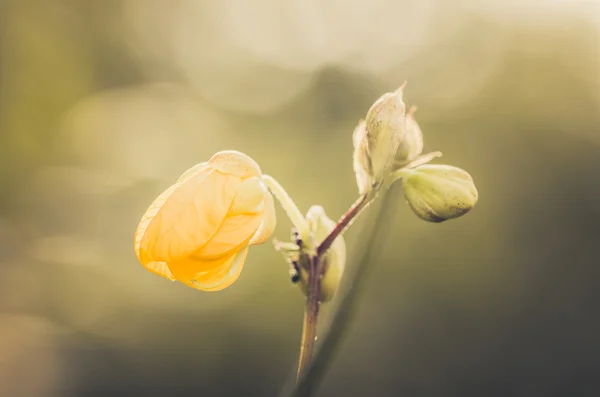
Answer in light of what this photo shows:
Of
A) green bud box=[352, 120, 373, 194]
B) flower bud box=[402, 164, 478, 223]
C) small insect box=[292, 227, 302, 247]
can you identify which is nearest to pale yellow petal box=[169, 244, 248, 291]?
small insect box=[292, 227, 302, 247]

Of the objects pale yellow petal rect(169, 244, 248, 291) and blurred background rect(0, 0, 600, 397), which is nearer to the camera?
pale yellow petal rect(169, 244, 248, 291)

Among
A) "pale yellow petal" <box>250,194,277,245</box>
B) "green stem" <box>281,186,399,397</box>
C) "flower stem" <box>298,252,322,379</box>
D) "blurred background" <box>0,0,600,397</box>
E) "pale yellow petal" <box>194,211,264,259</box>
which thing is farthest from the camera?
"blurred background" <box>0,0,600,397</box>

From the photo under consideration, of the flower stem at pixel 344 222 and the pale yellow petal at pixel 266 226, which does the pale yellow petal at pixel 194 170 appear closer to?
the pale yellow petal at pixel 266 226

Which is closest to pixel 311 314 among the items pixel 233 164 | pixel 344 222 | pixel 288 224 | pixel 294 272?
pixel 294 272

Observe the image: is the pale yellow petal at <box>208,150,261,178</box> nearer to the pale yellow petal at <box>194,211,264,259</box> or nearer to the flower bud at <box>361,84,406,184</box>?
the pale yellow petal at <box>194,211,264,259</box>

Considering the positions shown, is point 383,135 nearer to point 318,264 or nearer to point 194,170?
point 318,264

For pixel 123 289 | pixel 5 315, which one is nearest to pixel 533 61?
pixel 123 289

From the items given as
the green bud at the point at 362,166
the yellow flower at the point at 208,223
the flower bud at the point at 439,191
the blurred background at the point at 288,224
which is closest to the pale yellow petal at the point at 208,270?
the yellow flower at the point at 208,223
